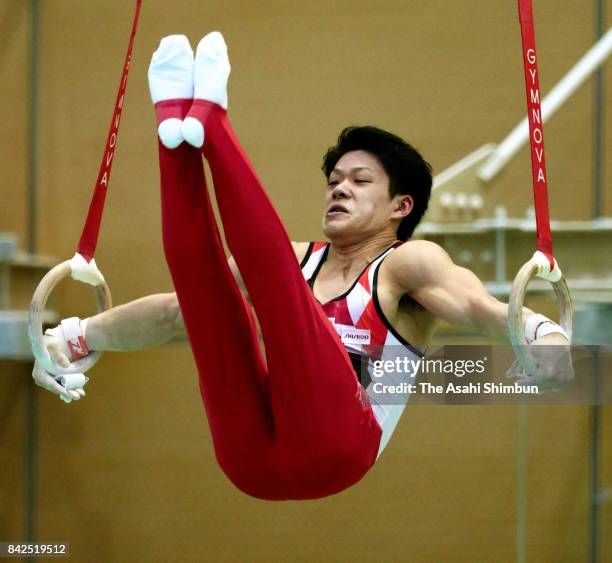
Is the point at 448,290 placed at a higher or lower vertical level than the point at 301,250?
lower

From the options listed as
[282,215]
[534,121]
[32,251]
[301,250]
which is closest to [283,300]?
[301,250]

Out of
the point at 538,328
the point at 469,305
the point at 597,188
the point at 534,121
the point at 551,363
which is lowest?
the point at 551,363

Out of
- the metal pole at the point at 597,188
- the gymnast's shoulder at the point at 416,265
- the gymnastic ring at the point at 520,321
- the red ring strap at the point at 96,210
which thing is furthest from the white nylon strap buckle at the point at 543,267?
the metal pole at the point at 597,188

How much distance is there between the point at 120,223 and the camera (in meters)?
3.95

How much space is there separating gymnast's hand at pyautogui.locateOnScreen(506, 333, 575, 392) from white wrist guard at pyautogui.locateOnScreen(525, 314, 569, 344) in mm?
14

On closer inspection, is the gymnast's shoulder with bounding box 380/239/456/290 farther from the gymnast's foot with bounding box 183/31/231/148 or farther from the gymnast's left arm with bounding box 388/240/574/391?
the gymnast's foot with bounding box 183/31/231/148

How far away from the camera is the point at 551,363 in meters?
1.88

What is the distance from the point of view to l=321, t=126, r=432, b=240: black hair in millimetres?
2471

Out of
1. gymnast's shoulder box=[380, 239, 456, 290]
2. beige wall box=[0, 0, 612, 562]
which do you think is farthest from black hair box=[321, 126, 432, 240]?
beige wall box=[0, 0, 612, 562]

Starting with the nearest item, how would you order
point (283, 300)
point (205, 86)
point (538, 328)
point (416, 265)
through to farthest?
point (205, 86), point (283, 300), point (538, 328), point (416, 265)

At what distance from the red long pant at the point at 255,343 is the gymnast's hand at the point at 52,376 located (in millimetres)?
382

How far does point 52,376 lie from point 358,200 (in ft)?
3.01
